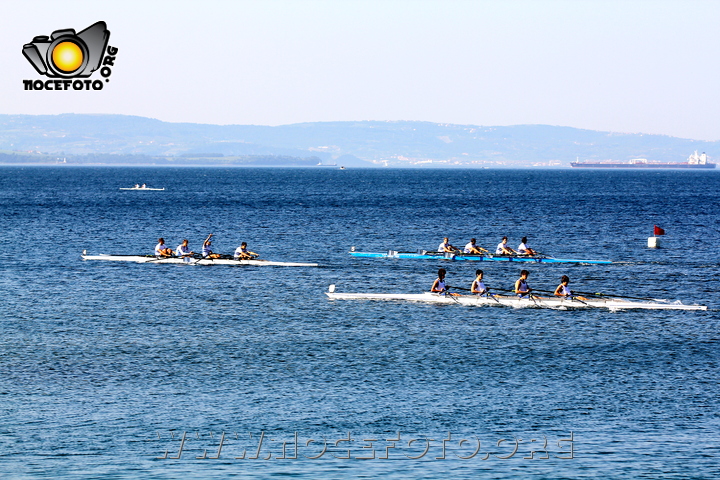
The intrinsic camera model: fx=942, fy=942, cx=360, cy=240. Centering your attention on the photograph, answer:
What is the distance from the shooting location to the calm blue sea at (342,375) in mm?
21828

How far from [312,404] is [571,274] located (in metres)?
31.6

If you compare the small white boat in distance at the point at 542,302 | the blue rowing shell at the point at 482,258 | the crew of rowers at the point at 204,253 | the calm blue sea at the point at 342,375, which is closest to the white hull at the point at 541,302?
the small white boat in distance at the point at 542,302

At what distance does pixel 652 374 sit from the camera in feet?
96.8

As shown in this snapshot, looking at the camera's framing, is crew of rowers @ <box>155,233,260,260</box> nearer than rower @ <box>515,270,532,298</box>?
No

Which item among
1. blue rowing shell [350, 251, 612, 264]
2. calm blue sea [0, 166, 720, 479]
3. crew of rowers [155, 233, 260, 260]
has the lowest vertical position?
calm blue sea [0, 166, 720, 479]

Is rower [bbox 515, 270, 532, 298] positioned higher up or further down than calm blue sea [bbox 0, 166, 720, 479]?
higher up

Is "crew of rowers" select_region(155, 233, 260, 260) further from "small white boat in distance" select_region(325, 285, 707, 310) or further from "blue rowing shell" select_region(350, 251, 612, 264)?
"small white boat in distance" select_region(325, 285, 707, 310)

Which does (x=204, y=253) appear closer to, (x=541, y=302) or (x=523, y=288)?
(x=523, y=288)

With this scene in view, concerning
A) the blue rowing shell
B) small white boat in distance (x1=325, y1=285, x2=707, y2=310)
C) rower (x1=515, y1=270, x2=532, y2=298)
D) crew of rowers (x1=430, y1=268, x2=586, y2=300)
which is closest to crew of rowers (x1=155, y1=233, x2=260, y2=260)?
the blue rowing shell

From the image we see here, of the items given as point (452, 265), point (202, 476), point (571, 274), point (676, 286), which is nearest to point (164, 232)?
point (452, 265)

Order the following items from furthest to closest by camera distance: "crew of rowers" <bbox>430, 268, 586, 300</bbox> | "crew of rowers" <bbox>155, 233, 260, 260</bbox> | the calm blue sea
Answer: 1. "crew of rowers" <bbox>155, 233, 260, 260</bbox>
2. "crew of rowers" <bbox>430, 268, 586, 300</bbox>
3. the calm blue sea

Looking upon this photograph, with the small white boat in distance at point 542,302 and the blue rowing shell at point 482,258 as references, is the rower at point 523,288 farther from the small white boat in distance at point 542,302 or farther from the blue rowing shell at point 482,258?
the blue rowing shell at point 482,258

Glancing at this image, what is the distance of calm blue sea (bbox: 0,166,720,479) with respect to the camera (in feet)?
71.6

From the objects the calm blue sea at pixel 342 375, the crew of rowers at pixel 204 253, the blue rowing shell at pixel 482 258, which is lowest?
the calm blue sea at pixel 342 375
